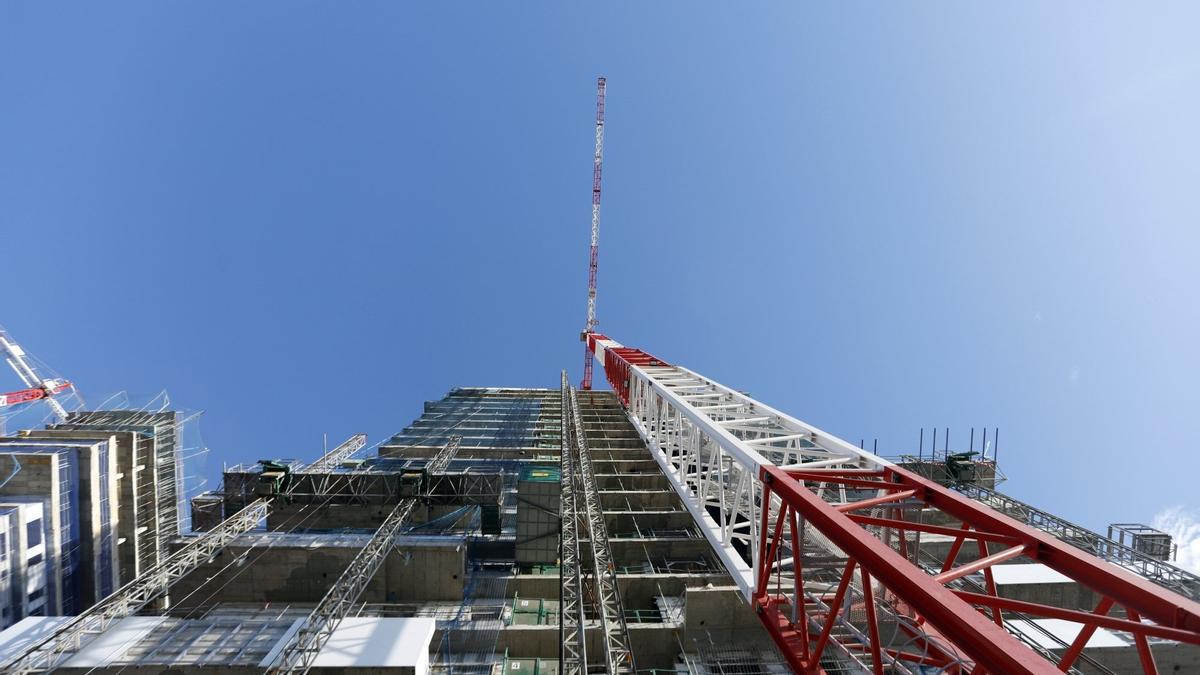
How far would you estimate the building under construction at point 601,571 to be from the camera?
30.8 feet

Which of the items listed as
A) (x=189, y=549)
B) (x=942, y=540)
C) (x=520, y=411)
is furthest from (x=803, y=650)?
(x=520, y=411)

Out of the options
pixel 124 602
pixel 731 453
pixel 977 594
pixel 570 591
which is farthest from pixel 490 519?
pixel 977 594

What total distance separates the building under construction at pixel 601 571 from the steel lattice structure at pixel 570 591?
0.42ft

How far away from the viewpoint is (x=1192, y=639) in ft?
21.8

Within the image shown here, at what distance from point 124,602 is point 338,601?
7514mm

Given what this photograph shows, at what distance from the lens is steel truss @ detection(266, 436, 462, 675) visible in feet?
44.5

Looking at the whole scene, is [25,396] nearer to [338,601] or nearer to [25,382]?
[25,382]

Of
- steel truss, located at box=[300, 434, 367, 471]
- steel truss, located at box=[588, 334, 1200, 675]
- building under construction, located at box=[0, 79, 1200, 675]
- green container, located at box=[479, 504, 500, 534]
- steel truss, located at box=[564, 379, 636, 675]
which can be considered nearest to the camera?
steel truss, located at box=[588, 334, 1200, 675]

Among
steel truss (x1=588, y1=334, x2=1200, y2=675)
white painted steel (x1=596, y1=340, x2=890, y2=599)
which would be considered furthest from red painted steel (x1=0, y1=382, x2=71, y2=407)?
steel truss (x1=588, y1=334, x2=1200, y2=675)

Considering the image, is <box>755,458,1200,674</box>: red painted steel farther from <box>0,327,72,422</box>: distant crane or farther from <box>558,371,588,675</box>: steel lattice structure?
<box>0,327,72,422</box>: distant crane

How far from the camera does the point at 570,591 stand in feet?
55.7

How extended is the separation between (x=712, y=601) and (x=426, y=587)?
38.3 feet

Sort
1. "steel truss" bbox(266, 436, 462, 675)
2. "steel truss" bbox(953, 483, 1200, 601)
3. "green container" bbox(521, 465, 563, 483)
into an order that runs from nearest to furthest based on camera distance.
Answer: "steel truss" bbox(266, 436, 462, 675) → "steel truss" bbox(953, 483, 1200, 601) → "green container" bbox(521, 465, 563, 483)

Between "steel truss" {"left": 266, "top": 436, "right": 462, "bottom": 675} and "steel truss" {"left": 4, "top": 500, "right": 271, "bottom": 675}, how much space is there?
226 inches
